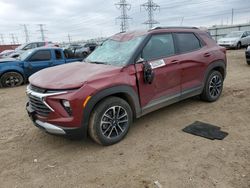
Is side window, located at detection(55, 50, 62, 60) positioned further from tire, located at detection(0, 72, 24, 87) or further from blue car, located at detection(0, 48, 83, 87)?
tire, located at detection(0, 72, 24, 87)

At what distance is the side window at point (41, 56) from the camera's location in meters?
8.92

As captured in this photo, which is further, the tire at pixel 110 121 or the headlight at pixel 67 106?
the tire at pixel 110 121

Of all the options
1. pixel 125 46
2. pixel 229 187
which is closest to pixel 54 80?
pixel 125 46

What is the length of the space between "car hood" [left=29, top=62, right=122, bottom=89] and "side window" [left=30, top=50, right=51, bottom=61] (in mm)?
5808

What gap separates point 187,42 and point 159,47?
0.88 m

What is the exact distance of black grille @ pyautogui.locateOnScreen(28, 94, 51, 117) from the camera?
3084 millimetres

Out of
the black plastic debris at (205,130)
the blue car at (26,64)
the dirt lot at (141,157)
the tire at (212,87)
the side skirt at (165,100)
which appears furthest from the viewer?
the blue car at (26,64)

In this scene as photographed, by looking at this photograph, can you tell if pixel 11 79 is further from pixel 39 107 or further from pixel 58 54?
pixel 39 107

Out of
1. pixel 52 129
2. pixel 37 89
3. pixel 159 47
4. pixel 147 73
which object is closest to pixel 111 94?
pixel 147 73

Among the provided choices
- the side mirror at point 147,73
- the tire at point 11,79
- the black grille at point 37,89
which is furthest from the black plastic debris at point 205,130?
the tire at point 11,79

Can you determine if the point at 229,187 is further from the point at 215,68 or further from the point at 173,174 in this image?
the point at 215,68

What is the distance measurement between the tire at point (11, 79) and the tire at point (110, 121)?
6650mm

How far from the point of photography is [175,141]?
349 cm

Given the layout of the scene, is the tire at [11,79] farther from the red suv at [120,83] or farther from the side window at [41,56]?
the red suv at [120,83]
